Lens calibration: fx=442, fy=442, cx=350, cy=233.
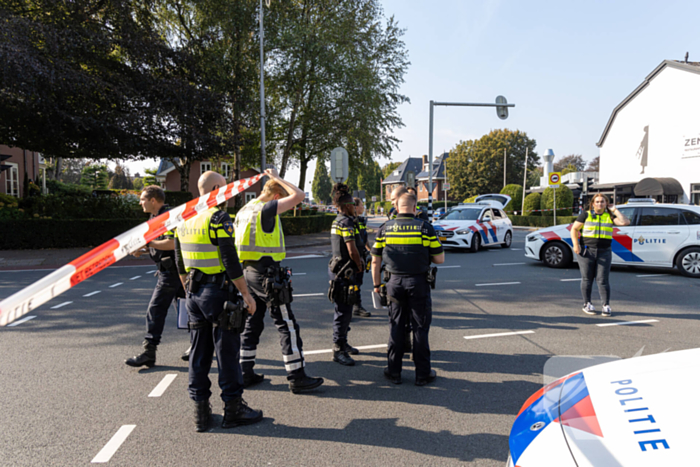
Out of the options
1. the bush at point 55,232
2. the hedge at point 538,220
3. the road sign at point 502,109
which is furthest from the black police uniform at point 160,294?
the hedge at point 538,220

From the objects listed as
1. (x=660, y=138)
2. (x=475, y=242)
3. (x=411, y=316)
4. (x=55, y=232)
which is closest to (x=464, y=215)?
(x=475, y=242)

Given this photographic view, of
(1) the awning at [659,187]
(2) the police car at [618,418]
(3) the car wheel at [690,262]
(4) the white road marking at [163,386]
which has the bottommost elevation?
(4) the white road marking at [163,386]

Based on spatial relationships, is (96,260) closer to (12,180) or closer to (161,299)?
(161,299)

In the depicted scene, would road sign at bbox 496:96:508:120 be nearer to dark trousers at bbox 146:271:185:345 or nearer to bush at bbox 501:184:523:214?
dark trousers at bbox 146:271:185:345

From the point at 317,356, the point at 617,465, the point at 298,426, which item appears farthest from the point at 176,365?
the point at 617,465

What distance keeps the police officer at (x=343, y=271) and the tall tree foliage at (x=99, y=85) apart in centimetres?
1228

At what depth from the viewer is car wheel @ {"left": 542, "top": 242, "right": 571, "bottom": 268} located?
1061 centimetres

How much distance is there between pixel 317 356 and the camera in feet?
15.7

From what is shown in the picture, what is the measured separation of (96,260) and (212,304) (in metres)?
0.97

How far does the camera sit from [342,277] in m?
4.77

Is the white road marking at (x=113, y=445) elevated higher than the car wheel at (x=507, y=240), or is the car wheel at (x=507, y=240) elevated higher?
the car wheel at (x=507, y=240)

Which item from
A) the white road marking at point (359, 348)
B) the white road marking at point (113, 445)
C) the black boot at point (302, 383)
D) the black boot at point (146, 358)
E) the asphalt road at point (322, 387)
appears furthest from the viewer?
the white road marking at point (359, 348)

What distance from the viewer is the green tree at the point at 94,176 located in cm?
5531

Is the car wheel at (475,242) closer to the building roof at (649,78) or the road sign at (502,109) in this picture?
the road sign at (502,109)
